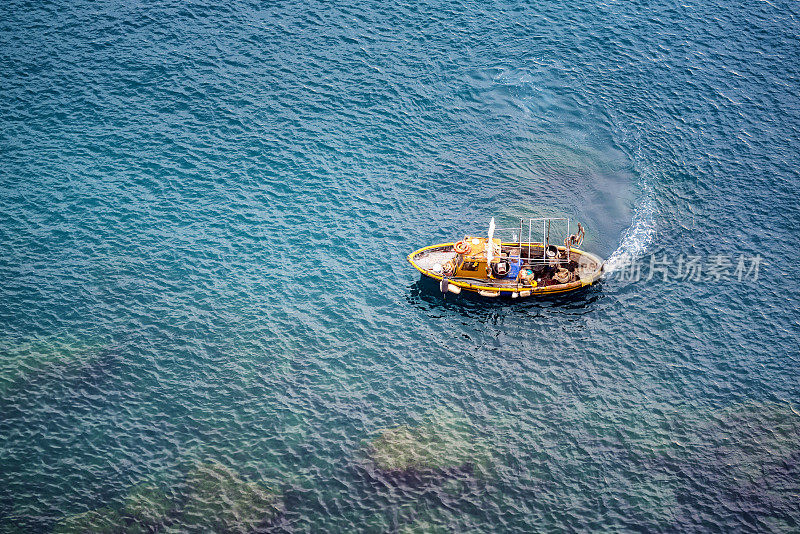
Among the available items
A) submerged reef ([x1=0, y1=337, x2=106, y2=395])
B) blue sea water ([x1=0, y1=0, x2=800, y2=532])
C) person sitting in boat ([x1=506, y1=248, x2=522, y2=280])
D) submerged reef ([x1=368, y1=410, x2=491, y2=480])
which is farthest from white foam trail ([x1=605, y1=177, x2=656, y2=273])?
submerged reef ([x1=0, y1=337, x2=106, y2=395])

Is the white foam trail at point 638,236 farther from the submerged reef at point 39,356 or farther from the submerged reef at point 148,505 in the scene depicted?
the submerged reef at point 39,356

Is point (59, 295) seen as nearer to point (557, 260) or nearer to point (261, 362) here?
point (261, 362)

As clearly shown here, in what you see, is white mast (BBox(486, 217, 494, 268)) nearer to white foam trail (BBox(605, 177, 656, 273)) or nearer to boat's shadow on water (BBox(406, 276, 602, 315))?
boat's shadow on water (BBox(406, 276, 602, 315))

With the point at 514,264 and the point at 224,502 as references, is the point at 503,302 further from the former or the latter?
the point at 224,502

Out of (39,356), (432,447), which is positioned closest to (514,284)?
(432,447)

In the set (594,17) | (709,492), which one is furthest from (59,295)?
(594,17)

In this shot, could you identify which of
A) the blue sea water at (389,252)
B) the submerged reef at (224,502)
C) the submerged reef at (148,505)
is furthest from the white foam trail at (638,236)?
the submerged reef at (148,505)
